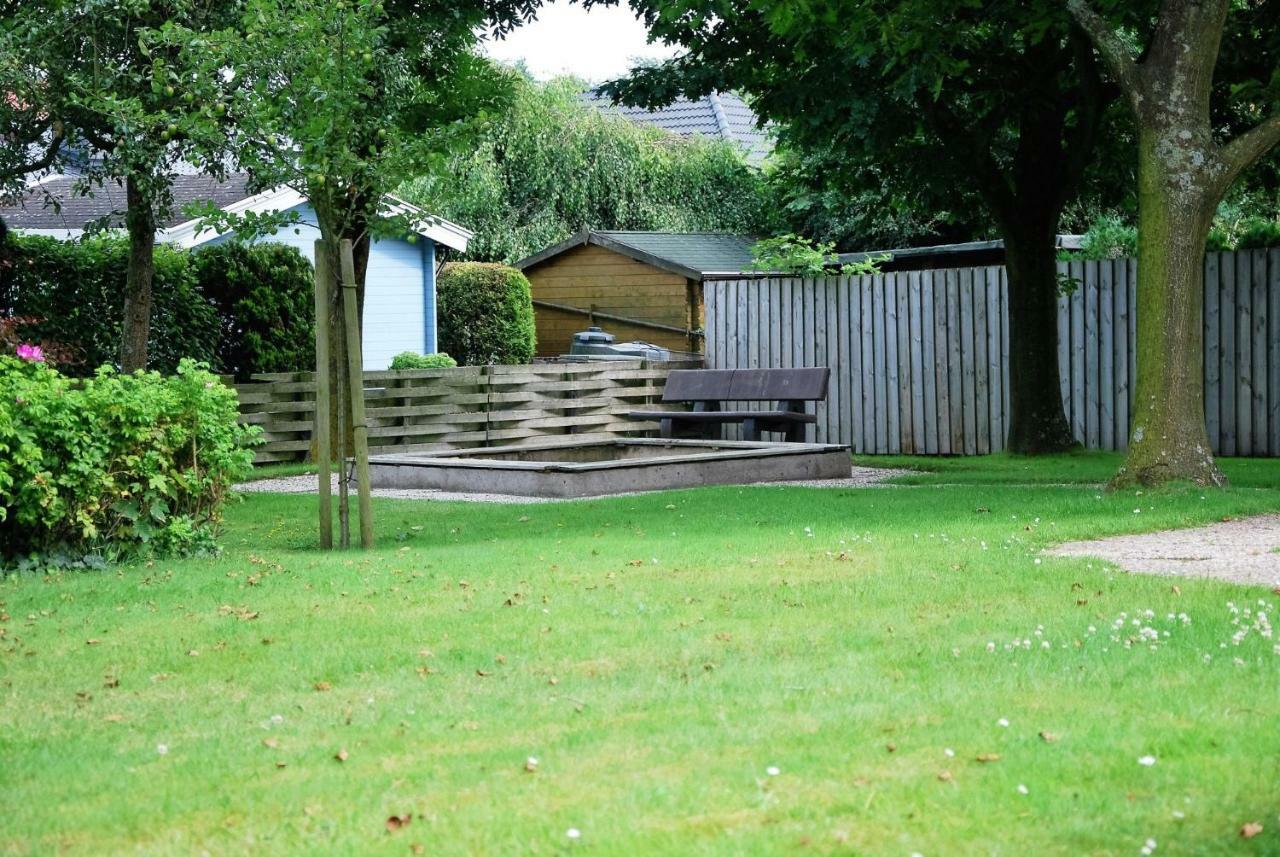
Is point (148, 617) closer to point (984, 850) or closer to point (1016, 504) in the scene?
point (984, 850)

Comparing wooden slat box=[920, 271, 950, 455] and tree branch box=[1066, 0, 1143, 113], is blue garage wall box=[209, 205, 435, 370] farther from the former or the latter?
tree branch box=[1066, 0, 1143, 113]

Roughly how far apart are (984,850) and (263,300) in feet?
60.0

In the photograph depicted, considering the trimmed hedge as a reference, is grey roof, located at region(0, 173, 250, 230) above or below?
above

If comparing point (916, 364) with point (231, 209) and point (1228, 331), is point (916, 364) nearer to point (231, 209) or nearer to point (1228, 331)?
point (1228, 331)

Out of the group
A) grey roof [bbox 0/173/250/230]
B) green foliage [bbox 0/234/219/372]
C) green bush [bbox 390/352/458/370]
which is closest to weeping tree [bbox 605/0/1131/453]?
green foliage [bbox 0/234/219/372]

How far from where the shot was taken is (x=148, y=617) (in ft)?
24.1

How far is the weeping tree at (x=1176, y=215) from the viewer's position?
12008 millimetres

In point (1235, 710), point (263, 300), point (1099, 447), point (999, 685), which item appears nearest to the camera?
point (1235, 710)

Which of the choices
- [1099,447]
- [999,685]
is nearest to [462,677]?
[999,685]

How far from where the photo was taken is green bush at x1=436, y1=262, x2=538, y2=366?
29609 mm

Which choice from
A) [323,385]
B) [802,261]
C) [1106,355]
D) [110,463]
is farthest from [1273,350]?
[110,463]

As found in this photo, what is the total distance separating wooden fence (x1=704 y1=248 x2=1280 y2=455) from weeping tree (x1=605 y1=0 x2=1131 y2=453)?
1032 mm

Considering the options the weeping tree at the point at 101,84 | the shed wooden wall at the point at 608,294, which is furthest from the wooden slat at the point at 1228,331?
the shed wooden wall at the point at 608,294

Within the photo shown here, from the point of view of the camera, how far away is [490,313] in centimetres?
2970
